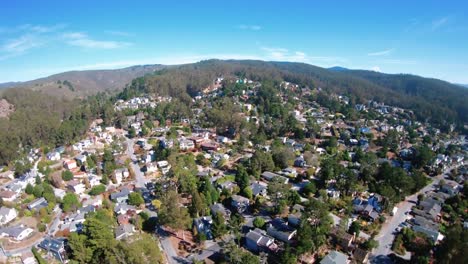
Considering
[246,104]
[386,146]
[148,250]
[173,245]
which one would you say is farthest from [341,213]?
[246,104]

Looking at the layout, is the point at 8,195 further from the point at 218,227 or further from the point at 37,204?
the point at 218,227

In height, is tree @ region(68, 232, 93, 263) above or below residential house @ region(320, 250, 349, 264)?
above

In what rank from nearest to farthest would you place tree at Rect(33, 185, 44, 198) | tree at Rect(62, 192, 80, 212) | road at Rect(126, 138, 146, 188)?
1. tree at Rect(62, 192, 80, 212)
2. tree at Rect(33, 185, 44, 198)
3. road at Rect(126, 138, 146, 188)

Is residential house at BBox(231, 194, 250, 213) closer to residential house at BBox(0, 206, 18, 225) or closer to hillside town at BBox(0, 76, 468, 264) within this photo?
hillside town at BBox(0, 76, 468, 264)

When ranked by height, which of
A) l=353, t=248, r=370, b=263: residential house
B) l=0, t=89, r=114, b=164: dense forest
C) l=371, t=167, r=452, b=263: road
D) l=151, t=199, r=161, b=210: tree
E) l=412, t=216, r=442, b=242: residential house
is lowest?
l=371, t=167, r=452, b=263: road

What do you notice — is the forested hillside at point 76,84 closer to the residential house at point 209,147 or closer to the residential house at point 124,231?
the residential house at point 209,147

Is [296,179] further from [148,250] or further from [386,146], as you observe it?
[386,146]

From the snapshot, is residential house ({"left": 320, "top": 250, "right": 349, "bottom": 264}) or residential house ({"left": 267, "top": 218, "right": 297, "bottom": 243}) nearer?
residential house ({"left": 320, "top": 250, "right": 349, "bottom": 264})

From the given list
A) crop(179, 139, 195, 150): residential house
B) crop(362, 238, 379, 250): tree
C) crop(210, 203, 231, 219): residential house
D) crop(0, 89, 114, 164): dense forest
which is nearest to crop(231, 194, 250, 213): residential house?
crop(210, 203, 231, 219): residential house
